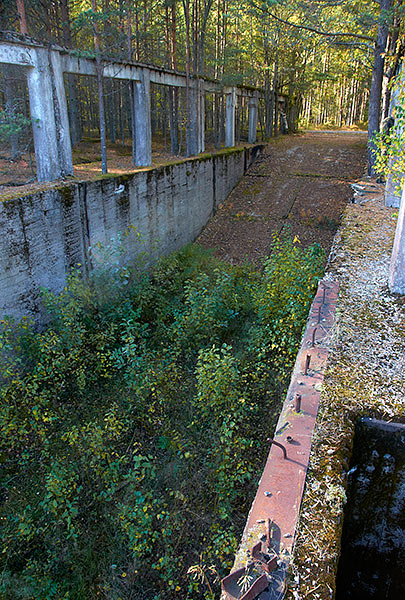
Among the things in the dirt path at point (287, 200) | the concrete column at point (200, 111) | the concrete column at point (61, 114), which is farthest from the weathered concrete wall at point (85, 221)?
the concrete column at point (200, 111)

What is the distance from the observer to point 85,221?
1012 cm

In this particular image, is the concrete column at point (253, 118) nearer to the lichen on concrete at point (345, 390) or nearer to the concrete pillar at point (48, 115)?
the concrete pillar at point (48, 115)

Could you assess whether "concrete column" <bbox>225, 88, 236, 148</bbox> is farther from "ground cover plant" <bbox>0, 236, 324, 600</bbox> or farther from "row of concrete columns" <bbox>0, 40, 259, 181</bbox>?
"ground cover plant" <bbox>0, 236, 324, 600</bbox>

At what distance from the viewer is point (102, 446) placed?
6.21m

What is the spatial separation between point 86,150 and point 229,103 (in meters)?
7.86

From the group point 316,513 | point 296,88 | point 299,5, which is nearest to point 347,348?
point 316,513

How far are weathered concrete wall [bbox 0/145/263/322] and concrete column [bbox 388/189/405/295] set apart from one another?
6.34 meters

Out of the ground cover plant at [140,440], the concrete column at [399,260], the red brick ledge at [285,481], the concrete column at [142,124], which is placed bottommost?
the ground cover plant at [140,440]

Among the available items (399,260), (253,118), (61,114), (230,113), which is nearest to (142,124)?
(61,114)

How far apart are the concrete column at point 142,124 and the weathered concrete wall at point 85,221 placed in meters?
0.77

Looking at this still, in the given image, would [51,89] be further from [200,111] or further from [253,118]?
[253,118]

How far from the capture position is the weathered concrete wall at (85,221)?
819 cm

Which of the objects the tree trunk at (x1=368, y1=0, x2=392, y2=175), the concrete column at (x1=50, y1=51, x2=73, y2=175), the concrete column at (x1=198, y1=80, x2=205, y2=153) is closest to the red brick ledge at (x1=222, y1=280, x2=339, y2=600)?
the concrete column at (x1=50, y1=51, x2=73, y2=175)

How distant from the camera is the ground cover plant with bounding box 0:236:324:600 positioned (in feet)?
16.8
